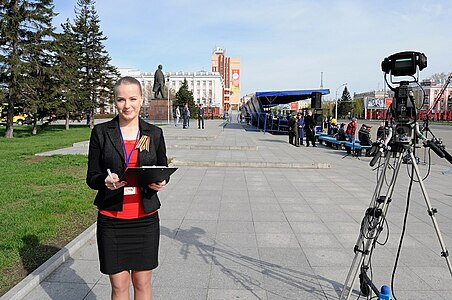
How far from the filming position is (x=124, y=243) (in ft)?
7.88

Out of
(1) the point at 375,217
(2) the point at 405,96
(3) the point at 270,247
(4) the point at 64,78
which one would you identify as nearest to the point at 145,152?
(1) the point at 375,217

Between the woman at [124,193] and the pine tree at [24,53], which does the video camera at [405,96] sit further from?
the pine tree at [24,53]

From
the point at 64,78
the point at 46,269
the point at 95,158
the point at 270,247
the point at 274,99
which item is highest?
the point at 64,78

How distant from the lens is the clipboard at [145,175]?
2078mm

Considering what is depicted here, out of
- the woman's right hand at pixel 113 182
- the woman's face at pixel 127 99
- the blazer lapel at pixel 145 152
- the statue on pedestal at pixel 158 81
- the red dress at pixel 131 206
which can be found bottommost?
the red dress at pixel 131 206

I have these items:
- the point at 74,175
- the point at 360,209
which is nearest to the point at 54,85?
the point at 74,175

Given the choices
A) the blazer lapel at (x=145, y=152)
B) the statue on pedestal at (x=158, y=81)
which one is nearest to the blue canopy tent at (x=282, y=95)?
the statue on pedestal at (x=158, y=81)

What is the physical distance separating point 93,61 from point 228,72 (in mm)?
104344

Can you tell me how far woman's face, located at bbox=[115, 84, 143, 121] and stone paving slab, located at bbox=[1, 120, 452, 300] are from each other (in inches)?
70.8

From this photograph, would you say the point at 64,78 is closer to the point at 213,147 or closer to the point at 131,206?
the point at 213,147

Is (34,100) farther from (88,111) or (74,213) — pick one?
(74,213)

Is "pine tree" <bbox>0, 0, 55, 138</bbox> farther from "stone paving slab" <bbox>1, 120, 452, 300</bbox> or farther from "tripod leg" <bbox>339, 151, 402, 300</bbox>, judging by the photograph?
"tripod leg" <bbox>339, 151, 402, 300</bbox>

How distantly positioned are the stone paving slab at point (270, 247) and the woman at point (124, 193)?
0.99 meters


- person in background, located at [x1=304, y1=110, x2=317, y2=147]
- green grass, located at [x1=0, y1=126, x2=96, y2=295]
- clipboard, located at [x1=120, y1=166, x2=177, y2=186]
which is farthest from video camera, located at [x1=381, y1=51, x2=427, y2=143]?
person in background, located at [x1=304, y1=110, x2=317, y2=147]
